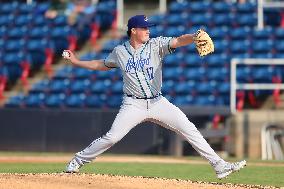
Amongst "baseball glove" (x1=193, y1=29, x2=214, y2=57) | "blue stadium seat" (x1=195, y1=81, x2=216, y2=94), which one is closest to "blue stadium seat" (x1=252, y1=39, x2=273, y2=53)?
"blue stadium seat" (x1=195, y1=81, x2=216, y2=94)

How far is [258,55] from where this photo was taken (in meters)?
17.9

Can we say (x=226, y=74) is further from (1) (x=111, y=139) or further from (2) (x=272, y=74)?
(1) (x=111, y=139)

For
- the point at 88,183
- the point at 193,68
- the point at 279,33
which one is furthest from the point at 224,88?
the point at 88,183

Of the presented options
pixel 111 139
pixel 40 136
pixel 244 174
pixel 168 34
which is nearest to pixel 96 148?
pixel 111 139

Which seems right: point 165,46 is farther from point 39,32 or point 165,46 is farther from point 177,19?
point 39,32

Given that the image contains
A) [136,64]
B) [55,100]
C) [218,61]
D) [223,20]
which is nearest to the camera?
[136,64]

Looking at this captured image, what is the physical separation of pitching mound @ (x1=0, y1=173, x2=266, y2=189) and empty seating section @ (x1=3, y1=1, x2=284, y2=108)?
8.19 m

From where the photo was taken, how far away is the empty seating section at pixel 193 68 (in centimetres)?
1747

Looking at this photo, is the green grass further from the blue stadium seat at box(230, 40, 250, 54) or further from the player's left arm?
the blue stadium seat at box(230, 40, 250, 54)

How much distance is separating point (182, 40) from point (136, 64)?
26.3 inches

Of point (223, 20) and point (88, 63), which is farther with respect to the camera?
point (223, 20)

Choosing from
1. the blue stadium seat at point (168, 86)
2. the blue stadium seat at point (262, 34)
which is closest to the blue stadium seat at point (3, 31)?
the blue stadium seat at point (168, 86)

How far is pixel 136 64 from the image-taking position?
916 cm

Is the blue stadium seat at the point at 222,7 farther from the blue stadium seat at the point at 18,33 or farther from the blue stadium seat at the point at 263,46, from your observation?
the blue stadium seat at the point at 18,33
